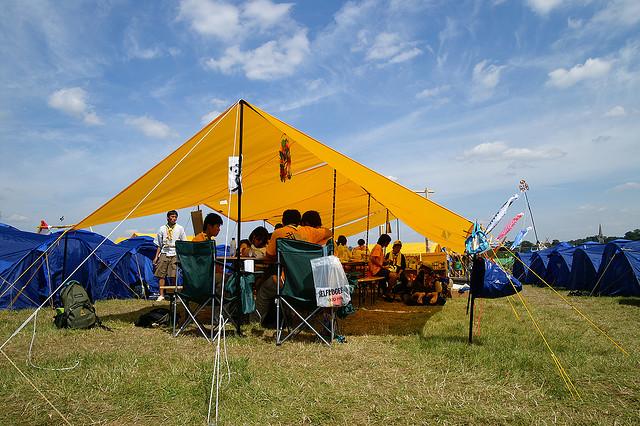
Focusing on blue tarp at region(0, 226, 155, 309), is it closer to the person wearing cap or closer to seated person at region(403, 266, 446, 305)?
the person wearing cap

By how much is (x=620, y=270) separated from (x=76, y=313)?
402 inches

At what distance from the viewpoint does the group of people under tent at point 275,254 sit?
4.89 meters

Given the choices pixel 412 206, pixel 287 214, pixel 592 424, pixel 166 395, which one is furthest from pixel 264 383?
pixel 412 206

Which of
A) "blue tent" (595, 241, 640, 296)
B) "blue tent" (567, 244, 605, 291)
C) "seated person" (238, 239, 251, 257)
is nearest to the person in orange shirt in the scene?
"seated person" (238, 239, 251, 257)

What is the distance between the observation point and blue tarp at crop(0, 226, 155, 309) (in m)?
6.81

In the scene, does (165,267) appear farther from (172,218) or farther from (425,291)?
(425,291)

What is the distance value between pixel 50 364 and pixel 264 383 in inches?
70.5

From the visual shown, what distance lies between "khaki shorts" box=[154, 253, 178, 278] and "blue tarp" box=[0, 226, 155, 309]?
137 cm

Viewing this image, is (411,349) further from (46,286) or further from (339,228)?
(339,228)

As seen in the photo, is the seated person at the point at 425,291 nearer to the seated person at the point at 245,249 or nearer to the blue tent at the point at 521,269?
the seated person at the point at 245,249

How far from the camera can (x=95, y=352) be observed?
153 inches

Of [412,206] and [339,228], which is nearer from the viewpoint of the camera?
[412,206]

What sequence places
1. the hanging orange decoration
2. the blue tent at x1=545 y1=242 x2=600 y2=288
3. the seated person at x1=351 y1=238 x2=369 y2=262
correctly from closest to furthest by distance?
the hanging orange decoration → the seated person at x1=351 y1=238 x2=369 y2=262 → the blue tent at x1=545 y1=242 x2=600 y2=288

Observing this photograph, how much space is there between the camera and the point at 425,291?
8.24m
